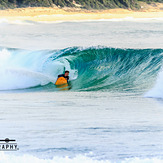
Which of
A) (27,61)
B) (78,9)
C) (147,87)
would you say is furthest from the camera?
(78,9)

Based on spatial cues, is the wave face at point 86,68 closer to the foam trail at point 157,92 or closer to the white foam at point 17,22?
the foam trail at point 157,92

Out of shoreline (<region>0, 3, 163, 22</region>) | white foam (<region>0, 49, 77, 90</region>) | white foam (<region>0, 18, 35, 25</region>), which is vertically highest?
shoreline (<region>0, 3, 163, 22</region>)

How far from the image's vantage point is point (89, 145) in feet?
16.3

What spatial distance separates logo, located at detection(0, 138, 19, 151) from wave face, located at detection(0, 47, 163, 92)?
4.66 metres

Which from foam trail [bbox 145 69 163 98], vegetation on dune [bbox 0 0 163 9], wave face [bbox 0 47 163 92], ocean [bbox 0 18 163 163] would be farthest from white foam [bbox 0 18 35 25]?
foam trail [bbox 145 69 163 98]

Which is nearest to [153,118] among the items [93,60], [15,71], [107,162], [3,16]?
[107,162]

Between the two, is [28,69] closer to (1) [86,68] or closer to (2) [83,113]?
(1) [86,68]

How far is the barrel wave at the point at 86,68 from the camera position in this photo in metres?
10.1

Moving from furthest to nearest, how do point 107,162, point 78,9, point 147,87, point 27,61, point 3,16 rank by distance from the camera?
point 78,9 → point 3,16 → point 27,61 → point 147,87 → point 107,162

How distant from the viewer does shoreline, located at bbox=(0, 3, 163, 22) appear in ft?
172

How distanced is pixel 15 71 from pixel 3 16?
4309 cm

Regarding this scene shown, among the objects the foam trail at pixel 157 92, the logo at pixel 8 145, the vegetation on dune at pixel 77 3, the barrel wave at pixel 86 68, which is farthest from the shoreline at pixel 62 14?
the logo at pixel 8 145

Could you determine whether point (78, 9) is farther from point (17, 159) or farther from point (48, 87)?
point (17, 159)

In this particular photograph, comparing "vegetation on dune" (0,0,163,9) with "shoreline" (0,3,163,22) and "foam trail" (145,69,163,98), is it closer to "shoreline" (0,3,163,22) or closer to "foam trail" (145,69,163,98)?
"shoreline" (0,3,163,22)
